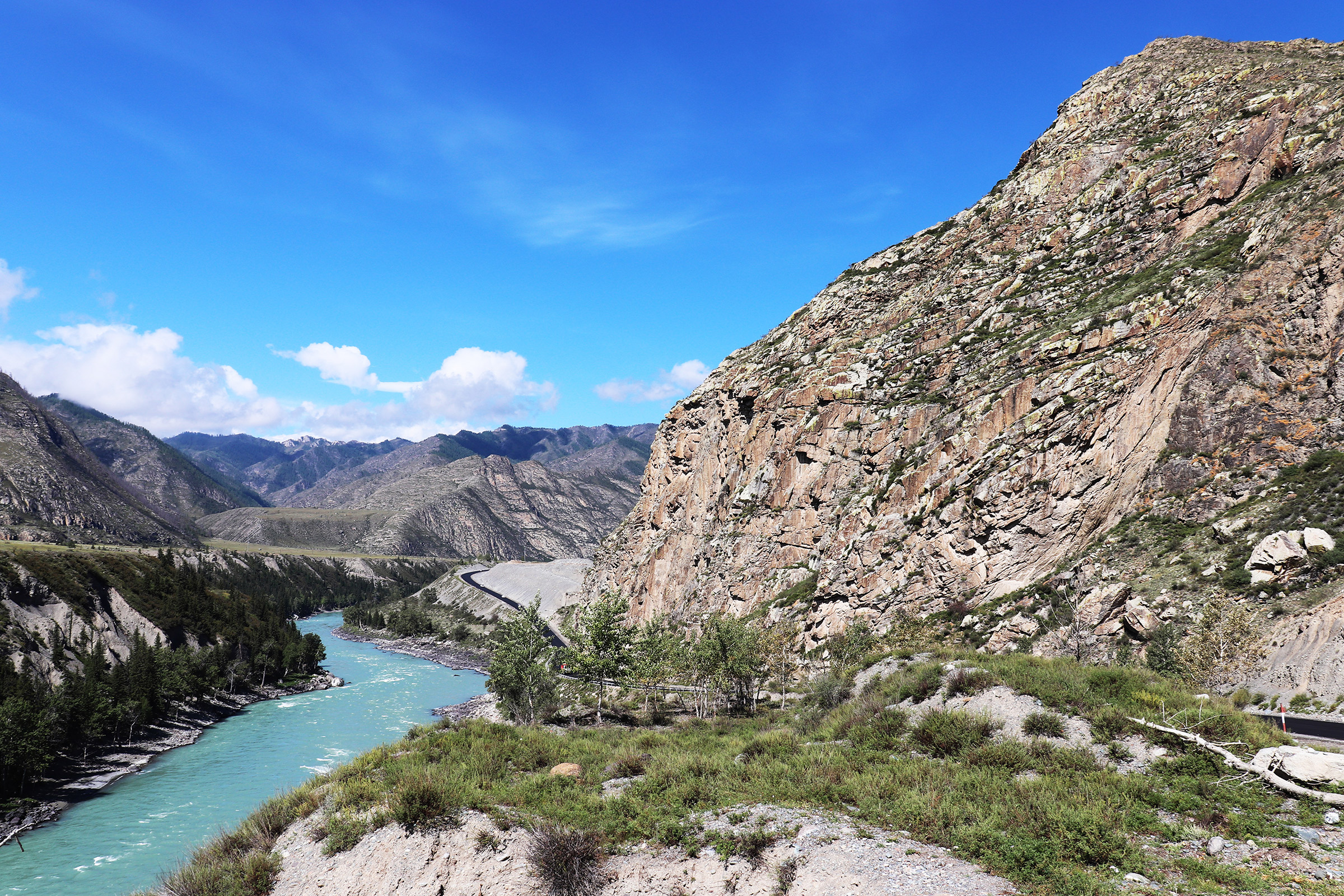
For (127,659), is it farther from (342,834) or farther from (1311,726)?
(1311,726)

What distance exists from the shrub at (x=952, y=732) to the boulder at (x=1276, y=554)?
83.7ft

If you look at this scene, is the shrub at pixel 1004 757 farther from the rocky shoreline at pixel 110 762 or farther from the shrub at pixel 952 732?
the rocky shoreline at pixel 110 762

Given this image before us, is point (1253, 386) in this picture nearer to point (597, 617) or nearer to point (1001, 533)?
point (1001, 533)

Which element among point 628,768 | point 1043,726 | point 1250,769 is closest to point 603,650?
point 628,768

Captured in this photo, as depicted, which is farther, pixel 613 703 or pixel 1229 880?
pixel 613 703

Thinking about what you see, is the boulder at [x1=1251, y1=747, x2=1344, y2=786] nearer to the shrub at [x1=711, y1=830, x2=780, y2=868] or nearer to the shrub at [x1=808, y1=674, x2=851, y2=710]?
the shrub at [x1=711, y1=830, x2=780, y2=868]

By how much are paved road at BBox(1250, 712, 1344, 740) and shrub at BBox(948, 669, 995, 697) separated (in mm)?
8809

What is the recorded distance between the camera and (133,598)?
254 ft

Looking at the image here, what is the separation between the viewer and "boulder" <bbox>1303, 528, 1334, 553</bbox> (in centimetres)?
2992

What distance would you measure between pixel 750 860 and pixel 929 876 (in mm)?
3184

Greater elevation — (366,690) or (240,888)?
(240,888)

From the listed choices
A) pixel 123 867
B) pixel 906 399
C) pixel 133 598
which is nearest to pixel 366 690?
pixel 133 598

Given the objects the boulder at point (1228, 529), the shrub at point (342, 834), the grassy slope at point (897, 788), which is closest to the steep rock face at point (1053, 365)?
the boulder at point (1228, 529)

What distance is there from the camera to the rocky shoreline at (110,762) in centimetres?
3666
